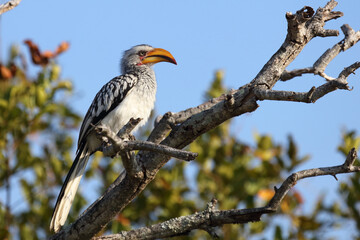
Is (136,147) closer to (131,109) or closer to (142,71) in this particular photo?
(131,109)

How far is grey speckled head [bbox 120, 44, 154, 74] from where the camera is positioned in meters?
6.03

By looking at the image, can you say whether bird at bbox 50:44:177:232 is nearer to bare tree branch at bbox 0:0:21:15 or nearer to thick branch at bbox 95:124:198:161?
thick branch at bbox 95:124:198:161

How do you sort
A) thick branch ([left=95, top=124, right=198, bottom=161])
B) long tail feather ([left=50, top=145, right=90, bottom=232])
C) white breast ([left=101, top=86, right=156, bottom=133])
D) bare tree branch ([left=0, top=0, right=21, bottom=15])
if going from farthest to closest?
1. white breast ([left=101, top=86, right=156, bottom=133])
2. long tail feather ([left=50, top=145, right=90, bottom=232])
3. bare tree branch ([left=0, top=0, right=21, bottom=15])
4. thick branch ([left=95, top=124, right=198, bottom=161])

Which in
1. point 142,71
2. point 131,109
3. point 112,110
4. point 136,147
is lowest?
point 136,147

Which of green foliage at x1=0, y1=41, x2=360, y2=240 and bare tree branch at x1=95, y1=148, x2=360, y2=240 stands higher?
green foliage at x1=0, y1=41, x2=360, y2=240

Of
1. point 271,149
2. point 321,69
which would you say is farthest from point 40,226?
point 321,69

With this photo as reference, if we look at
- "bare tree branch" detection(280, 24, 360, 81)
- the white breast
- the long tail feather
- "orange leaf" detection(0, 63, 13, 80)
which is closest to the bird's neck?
the white breast

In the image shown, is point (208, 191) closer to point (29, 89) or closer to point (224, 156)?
point (224, 156)

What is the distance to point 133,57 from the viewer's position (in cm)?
611

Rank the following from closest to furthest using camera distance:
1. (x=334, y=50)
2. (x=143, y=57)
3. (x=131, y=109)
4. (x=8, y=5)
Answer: (x=8, y=5) → (x=334, y=50) → (x=131, y=109) → (x=143, y=57)

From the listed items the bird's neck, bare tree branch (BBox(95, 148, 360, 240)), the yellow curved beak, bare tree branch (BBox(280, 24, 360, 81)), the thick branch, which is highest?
the yellow curved beak

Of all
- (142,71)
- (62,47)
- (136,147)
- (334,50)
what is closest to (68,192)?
(136,147)

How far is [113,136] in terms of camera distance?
283 cm

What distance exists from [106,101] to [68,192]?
3.70ft
